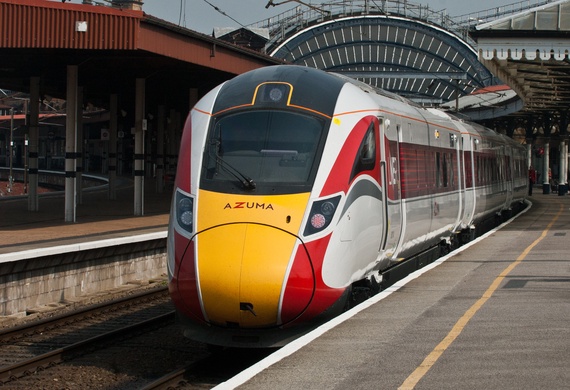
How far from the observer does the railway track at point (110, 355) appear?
1085cm

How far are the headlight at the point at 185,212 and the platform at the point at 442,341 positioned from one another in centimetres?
197

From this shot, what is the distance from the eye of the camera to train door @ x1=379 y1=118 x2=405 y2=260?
40.1 feet

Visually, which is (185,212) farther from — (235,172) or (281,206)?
(281,206)

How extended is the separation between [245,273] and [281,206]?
897mm

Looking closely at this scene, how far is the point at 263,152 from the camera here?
10.8 metres

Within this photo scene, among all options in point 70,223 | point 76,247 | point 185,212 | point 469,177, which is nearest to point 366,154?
point 185,212

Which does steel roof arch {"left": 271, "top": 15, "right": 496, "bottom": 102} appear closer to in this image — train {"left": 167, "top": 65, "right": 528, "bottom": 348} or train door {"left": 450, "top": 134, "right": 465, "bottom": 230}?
train door {"left": 450, "top": 134, "right": 465, "bottom": 230}

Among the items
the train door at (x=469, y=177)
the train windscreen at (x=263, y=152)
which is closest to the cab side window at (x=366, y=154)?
the train windscreen at (x=263, y=152)

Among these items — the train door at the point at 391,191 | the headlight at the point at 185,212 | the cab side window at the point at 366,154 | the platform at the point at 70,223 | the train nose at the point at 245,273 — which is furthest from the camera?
the platform at the point at 70,223

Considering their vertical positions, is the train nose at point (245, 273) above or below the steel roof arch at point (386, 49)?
below

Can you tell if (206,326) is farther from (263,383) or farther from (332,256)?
(263,383)

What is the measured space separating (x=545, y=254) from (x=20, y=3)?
13.2 metres

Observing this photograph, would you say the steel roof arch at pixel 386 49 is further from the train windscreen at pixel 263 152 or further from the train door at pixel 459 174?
the train windscreen at pixel 263 152

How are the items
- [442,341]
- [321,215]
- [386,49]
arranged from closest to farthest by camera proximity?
1. [442,341]
2. [321,215]
3. [386,49]
